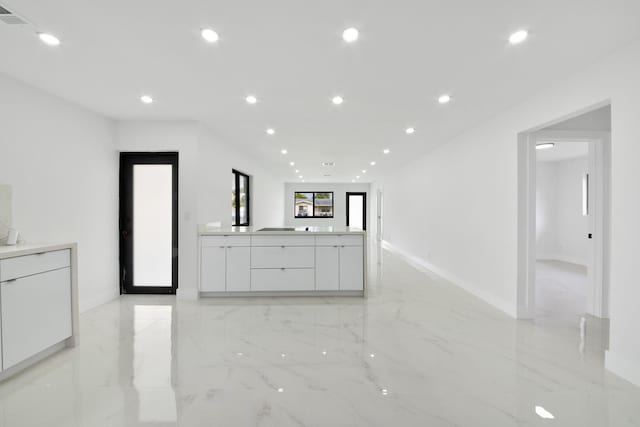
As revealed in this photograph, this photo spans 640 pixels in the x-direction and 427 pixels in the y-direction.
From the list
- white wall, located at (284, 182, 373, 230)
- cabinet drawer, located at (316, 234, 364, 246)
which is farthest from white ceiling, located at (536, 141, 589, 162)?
white wall, located at (284, 182, 373, 230)

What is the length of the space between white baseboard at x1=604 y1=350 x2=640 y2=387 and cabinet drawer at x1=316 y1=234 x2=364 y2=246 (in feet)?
8.73

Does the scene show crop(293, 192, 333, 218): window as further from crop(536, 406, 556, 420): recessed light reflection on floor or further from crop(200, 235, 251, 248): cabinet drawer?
crop(536, 406, 556, 420): recessed light reflection on floor

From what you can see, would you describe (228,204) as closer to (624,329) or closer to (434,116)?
(434,116)

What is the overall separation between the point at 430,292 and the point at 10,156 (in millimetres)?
5268

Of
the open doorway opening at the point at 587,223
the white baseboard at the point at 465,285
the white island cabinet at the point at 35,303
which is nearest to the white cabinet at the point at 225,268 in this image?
the white island cabinet at the point at 35,303

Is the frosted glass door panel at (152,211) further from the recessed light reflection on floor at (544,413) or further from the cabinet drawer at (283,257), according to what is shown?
the recessed light reflection on floor at (544,413)

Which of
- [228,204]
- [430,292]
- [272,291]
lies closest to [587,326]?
[430,292]

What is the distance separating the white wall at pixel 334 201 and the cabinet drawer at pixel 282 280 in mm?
8990

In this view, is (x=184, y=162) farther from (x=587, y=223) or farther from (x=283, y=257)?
(x=587, y=223)

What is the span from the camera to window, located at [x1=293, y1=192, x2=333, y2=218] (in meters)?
13.4

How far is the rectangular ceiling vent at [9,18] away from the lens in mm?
1957

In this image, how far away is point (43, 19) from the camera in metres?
2.04

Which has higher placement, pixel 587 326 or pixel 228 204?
pixel 228 204

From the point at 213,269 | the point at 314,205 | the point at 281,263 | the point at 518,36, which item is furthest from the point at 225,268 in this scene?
the point at 314,205
